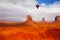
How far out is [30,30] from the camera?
230 centimetres

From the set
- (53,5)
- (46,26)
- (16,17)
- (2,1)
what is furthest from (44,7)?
(2,1)

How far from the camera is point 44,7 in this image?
91.1 inches

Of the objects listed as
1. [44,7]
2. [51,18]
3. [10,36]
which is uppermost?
[44,7]

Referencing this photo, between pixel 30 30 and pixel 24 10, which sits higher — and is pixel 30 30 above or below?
below

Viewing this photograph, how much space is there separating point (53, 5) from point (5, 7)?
0.72 meters

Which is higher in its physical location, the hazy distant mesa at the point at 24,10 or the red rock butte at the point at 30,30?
the hazy distant mesa at the point at 24,10

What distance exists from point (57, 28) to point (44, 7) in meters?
0.37

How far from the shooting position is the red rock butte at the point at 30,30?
2266 millimetres

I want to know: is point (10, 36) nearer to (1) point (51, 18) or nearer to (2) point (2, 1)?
(2) point (2, 1)

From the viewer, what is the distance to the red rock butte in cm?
227

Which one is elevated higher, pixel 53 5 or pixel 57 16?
pixel 53 5

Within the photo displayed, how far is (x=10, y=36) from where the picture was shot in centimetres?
227

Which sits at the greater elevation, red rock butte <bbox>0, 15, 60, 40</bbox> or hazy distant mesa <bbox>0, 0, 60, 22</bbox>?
hazy distant mesa <bbox>0, 0, 60, 22</bbox>

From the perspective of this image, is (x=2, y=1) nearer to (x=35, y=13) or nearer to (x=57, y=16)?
(x=35, y=13)
